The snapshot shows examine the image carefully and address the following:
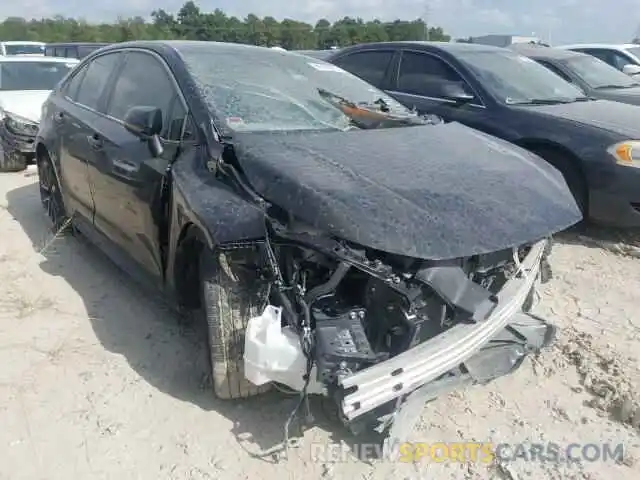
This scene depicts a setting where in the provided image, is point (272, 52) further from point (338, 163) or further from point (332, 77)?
point (338, 163)

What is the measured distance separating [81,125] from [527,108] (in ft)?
12.1

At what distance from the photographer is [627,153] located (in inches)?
189

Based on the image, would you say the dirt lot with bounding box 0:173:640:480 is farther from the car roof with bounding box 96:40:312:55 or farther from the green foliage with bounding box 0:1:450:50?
the green foliage with bounding box 0:1:450:50

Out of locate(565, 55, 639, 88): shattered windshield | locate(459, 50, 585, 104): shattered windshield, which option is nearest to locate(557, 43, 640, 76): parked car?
locate(565, 55, 639, 88): shattered windshield

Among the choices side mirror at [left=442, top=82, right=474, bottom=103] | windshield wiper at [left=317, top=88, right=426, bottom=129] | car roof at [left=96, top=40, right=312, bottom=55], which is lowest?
side mirror at [left=442, top=82, right=474, bottom=103]

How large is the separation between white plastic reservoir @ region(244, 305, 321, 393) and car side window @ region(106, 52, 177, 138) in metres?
1.28

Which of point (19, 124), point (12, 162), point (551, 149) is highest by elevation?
point (551, 149)

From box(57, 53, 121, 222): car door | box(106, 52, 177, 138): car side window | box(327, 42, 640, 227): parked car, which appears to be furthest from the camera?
box(327, 42, 640, 227): parked car

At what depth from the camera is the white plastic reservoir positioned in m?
2.42

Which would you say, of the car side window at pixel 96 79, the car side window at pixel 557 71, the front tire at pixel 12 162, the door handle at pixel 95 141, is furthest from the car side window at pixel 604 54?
the door handle at pixel 95 141

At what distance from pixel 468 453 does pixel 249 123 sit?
6.10 feet

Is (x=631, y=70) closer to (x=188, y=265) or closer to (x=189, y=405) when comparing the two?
(x=188, y=265)

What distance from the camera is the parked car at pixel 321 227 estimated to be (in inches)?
94.5

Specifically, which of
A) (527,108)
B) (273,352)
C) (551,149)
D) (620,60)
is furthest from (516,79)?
(620,60)
